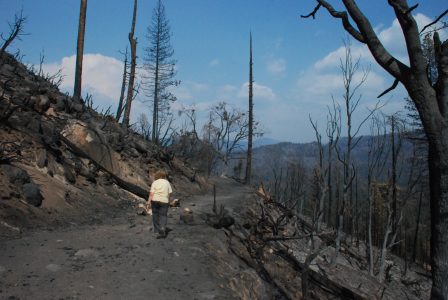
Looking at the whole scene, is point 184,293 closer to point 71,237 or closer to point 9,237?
point 71,237

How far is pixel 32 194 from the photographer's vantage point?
26.5 feet

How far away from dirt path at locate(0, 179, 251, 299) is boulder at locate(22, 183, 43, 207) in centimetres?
107

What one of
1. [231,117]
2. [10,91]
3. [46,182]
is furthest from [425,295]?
[231,117]

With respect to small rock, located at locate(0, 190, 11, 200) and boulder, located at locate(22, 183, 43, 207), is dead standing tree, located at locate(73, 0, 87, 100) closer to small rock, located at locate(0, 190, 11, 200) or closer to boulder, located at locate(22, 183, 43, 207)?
boulder, located at locate(22, 183, 43, 207)

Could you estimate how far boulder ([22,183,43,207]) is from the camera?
801cm

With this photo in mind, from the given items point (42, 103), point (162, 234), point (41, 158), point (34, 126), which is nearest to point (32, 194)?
point (41, 158)

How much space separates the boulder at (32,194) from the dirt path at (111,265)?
1069 mm

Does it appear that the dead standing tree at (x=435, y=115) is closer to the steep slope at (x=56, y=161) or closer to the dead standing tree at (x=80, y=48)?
the steep slope at (x=56, y=161)

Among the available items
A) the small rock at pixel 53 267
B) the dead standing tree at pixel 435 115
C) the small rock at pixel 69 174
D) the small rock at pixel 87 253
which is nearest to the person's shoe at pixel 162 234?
the small rock at pixel 87 253

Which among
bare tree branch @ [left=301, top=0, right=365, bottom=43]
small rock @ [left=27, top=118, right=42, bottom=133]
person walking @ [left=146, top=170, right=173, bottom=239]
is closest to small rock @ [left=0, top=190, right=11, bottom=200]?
person walking @ [left=146, top=170, right=173, bottom=239]

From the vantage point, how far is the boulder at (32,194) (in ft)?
26.3

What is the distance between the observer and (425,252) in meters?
35.9

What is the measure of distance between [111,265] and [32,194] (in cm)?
332

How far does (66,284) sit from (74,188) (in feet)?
18.9
